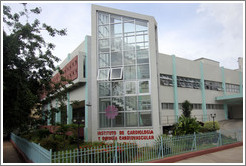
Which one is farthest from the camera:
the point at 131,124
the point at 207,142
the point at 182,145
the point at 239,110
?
the point at 239,110

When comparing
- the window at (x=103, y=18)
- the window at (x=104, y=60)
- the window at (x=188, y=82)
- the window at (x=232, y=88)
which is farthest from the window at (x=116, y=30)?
the window at (x=232, y=88)

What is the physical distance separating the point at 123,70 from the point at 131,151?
7.15 meters

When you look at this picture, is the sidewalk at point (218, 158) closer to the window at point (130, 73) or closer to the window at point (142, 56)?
the window at point (130, 73)

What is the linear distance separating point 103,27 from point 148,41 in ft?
11.7

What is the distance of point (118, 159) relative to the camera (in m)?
8.54

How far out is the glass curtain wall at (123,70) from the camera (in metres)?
14.2

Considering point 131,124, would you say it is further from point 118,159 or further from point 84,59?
point 84,59

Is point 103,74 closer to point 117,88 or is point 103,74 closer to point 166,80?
point 117,88

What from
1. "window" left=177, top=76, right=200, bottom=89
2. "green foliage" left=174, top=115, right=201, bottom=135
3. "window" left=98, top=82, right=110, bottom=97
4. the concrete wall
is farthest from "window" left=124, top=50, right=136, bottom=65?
"window" left=177, top=76, right=200, bottom=89

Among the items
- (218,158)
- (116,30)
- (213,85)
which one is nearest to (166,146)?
(218,158)

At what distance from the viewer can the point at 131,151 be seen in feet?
28.9

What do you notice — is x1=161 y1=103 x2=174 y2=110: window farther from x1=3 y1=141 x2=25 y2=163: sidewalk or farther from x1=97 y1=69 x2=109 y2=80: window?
x1=3 y1=141 x2=25 y2=163: sidewalk

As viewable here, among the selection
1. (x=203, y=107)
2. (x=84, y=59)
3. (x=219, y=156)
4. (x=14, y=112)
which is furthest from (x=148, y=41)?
(x=203, y=107)

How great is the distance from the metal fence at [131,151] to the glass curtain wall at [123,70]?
13.2 ft
